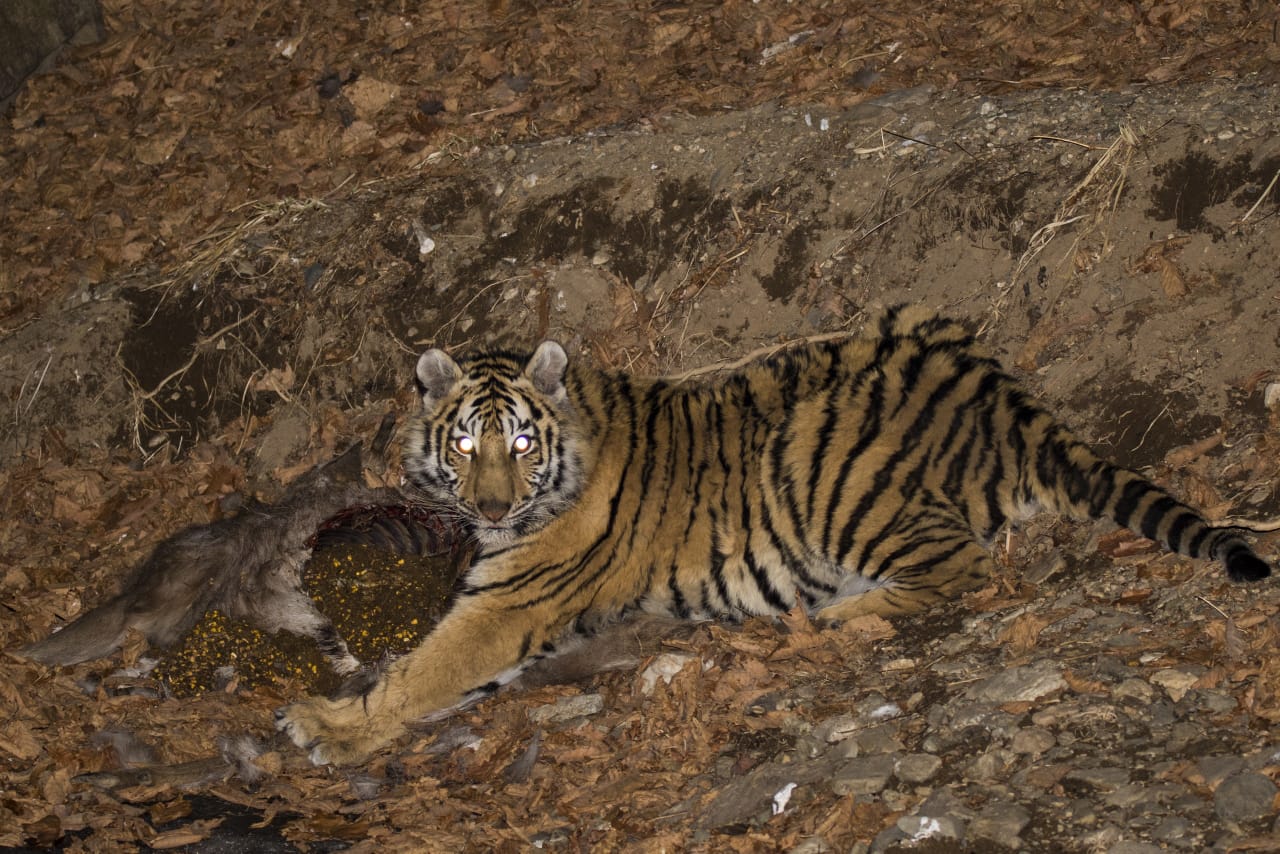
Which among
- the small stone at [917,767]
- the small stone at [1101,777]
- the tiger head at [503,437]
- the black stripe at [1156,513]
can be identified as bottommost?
the small stone at [917,767]

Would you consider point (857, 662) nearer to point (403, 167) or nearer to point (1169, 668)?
point (1169, 668)

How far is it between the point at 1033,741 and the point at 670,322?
3.22 metres

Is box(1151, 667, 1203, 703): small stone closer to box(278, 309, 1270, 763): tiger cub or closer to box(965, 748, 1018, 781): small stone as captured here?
box(965, 748, 1018, 781): small stone

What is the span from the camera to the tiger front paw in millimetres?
4781

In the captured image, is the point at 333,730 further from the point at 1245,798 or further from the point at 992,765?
the point at 1245,798

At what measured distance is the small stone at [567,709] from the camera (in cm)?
484

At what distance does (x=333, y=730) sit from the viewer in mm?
4879

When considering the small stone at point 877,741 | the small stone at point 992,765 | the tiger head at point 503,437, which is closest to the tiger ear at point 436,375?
the tiger head at point 503,437

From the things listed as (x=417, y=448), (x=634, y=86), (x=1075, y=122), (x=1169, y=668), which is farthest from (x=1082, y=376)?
(x=634, y=86)

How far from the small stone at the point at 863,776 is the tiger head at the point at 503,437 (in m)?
1.84

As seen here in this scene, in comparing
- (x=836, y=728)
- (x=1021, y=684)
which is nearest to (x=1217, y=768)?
(x=1021, y=684)

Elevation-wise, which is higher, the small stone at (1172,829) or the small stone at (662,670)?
the small stone at (1172,829)

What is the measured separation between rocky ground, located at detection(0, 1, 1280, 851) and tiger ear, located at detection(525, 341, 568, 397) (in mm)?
1159

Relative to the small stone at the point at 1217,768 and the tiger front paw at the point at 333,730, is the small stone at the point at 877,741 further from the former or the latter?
the tiger front paw at the point at 333,730
